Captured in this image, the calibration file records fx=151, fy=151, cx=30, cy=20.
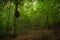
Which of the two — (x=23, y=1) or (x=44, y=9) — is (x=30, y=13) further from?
(x=23, y=1)

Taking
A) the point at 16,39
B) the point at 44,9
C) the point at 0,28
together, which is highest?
the point at 44,9

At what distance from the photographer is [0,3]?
20.8 metres

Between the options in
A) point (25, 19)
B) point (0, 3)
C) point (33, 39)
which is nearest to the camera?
point (0, 3)

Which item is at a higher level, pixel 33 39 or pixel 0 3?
pixel 0 3

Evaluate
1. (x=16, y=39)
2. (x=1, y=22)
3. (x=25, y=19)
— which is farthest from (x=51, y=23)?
(x=16, y=39)

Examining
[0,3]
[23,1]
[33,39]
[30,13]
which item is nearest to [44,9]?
[23,1]

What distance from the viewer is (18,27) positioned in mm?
41562

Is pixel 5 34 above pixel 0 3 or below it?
below

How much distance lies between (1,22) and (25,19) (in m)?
18.4

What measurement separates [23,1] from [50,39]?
27.1 feet

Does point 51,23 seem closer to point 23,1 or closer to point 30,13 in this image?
point 30,13

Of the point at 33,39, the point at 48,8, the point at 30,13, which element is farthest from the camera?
the point at 30,13

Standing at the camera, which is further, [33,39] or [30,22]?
[30,22]

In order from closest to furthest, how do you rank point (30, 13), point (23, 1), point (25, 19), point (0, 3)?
point (0, 3) < point (23, 1) < point (30, 13) < point (25, 19)
